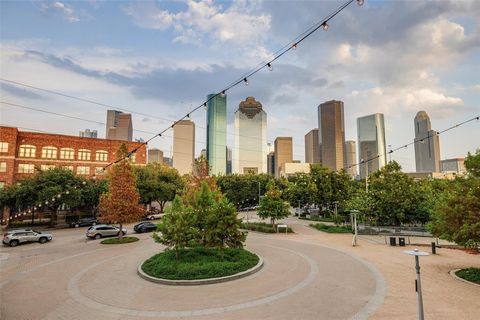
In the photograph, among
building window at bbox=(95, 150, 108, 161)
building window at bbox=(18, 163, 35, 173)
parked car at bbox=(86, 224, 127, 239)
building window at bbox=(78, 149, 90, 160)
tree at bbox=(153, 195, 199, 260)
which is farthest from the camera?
building window at bbox=(95, 150, 108, 161)

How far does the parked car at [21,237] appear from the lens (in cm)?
2797

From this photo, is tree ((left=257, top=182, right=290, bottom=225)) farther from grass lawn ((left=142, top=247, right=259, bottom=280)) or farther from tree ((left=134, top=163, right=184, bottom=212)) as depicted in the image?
tree ((left=134, top=163, right=184, bottom=212))

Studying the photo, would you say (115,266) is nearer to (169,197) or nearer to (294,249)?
(294,249)

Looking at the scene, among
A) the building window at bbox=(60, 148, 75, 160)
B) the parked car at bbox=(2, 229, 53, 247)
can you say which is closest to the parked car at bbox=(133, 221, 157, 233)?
the parked car at bbox=(2, 229, 53, 247)

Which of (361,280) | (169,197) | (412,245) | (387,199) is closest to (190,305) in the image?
(361,280)

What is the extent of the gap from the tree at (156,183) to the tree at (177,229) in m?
32.4

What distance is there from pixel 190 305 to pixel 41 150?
199ft

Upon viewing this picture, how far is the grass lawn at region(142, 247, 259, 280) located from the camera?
1538 cm

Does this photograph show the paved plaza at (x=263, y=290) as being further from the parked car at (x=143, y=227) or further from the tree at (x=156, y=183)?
the tree at (x=156, y=183)

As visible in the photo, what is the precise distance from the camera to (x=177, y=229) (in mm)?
17234

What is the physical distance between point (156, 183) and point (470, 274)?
46.6m

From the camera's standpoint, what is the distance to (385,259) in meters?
19.6

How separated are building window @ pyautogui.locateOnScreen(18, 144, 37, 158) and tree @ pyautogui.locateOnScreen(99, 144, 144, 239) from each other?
39489 mm

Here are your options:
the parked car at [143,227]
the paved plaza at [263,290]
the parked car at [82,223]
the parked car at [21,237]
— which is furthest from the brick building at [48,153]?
the paved plaza at [263,290]
